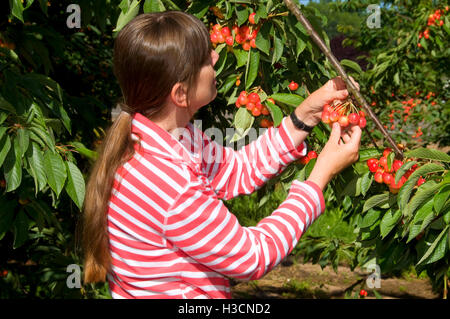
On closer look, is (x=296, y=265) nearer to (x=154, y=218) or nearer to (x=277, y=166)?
(x=277, y=166)

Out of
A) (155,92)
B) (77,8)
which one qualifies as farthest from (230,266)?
(77,8)

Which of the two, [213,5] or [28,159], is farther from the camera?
[213,5]

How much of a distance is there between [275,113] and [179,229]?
703 mm

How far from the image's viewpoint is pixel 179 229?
4.09 feet

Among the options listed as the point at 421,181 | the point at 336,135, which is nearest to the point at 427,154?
the point at 421,181

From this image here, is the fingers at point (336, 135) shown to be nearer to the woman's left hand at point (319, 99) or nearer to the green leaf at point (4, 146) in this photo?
the woman's left hand at point (319, 99)

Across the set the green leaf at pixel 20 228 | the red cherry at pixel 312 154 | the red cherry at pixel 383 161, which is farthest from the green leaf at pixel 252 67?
the green leaf at pixel 20 228

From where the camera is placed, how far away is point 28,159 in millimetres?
1830

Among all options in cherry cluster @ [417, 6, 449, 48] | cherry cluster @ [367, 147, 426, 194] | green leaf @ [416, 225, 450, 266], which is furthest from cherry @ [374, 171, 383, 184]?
cherry cluster @ [417, 6, 449, 48]

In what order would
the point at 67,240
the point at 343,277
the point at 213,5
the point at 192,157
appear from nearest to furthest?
the point at 192,157, the point at 213,5, the point at 67,240, the point at 343,277

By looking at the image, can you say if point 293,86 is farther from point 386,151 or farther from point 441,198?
point 441,198

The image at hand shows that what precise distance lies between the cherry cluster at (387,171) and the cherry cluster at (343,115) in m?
0.16

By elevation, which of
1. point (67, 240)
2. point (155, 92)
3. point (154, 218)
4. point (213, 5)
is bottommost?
point (67, 240)
